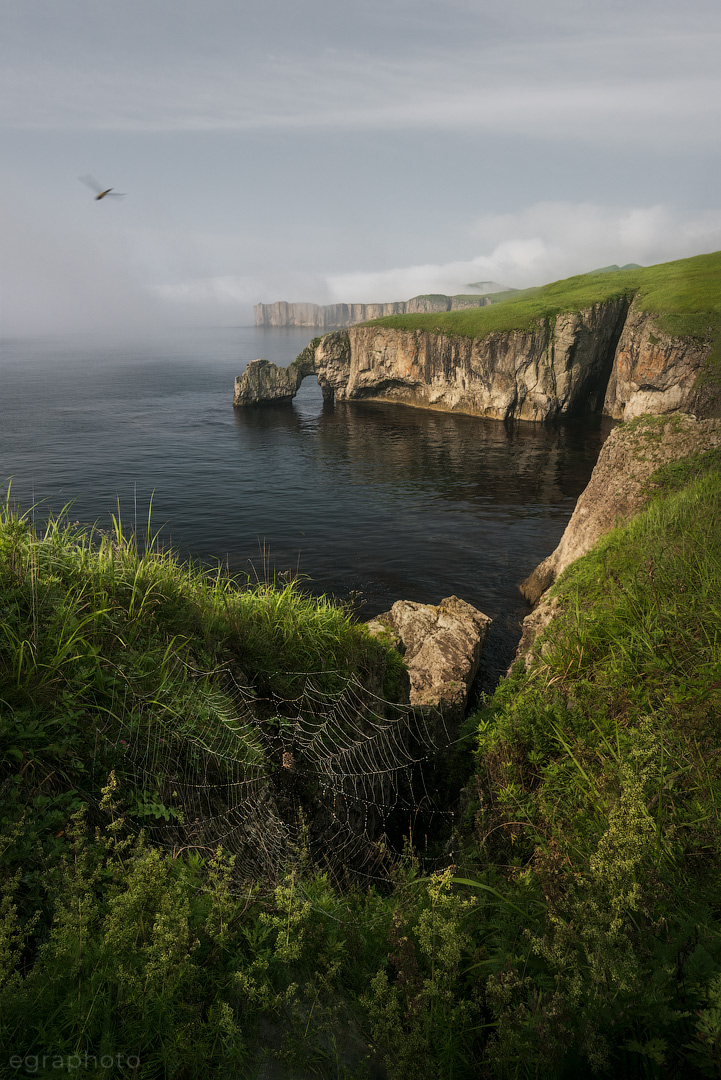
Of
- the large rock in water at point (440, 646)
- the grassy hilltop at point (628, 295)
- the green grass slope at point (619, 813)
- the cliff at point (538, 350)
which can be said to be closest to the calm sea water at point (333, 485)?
the large rock in water at point (440, 646)

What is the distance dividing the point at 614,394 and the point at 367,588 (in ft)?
119

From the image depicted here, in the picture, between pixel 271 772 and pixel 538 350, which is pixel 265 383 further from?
pixel 271 772

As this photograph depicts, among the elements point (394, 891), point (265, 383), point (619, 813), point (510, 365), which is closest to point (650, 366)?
point (510, 365)

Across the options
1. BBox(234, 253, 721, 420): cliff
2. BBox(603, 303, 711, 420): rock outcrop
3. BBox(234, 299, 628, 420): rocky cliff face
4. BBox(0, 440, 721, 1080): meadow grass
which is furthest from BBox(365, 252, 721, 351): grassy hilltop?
BBox(0, 440, 721, 1080): meadow grass

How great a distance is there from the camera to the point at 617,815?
2.61 m

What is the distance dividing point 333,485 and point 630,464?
19557 mm

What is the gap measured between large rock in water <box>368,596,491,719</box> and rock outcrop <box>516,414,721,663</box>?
1.22 meters

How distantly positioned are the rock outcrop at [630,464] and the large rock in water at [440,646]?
1222 mm

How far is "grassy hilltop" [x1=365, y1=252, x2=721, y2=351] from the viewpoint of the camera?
108 ft

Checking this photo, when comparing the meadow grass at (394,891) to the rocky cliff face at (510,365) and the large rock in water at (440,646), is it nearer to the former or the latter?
the large rock in water at (440,646)

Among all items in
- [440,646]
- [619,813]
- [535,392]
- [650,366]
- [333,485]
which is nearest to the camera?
[619,813]

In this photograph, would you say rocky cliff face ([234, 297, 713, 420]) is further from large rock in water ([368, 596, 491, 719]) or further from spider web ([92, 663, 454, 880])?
spider web ([92, 663, 454, 880])

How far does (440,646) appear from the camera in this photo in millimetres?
10594

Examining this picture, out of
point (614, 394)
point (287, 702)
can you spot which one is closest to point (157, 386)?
point (614, 394)
